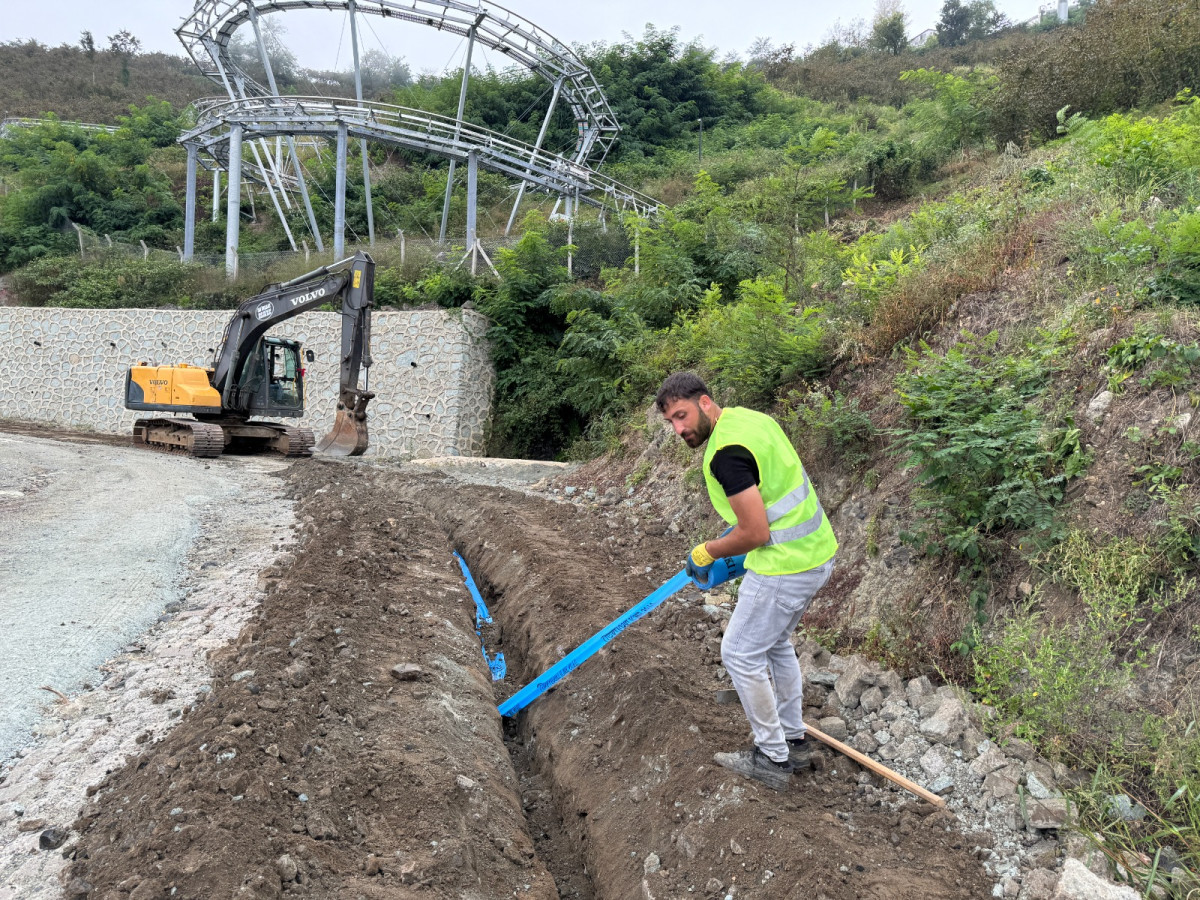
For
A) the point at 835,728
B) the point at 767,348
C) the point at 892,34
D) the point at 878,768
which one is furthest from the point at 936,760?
the point at 892,34

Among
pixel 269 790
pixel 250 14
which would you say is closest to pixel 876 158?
pixel 269 790

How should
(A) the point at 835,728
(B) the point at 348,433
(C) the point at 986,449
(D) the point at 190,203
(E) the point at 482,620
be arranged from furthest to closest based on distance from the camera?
(D) the point at 190,203 < (B) the point at 348,433 < (E) the point at 482,620 < (C) the point at 986,449 < (A) the point at 835,728

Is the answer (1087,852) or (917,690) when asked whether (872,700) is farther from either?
(1087,852)

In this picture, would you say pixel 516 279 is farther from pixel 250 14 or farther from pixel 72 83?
pixel 72 83

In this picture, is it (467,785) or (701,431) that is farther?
(467,785)

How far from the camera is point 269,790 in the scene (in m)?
3.26

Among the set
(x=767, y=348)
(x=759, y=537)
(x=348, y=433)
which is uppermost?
(x=767, y=348)

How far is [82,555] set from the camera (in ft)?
22.0

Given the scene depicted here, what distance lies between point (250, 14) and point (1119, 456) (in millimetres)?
26529

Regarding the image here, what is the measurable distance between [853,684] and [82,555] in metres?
6.52

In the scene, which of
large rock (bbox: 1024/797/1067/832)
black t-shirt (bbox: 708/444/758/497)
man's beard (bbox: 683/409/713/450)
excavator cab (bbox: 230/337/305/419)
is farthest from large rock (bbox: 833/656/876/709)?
excavator cab (bbox: 230/337/305/419)

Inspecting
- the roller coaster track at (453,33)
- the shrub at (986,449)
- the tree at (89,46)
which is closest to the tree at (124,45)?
the tree at (89,46)

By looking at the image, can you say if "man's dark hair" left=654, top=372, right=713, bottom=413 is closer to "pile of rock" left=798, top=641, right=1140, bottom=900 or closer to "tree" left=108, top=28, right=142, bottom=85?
"pile of rock" left=798, top=641, right=1140, bottom=900

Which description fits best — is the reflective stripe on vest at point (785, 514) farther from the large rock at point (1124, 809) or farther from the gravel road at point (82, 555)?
the gravel road at point (82, 555)
